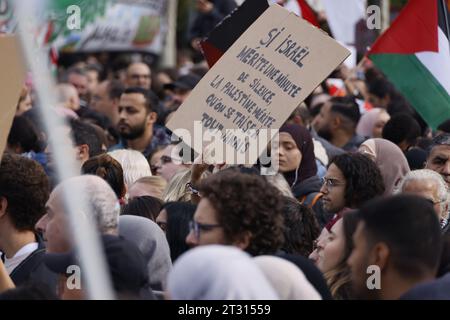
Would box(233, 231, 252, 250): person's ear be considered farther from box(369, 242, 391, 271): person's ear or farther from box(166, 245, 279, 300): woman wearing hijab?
box(166, 245, 279, 300): woman wearing hijab

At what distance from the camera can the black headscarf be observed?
832 cm

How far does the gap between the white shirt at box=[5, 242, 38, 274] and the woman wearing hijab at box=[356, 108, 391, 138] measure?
5700 millimetres

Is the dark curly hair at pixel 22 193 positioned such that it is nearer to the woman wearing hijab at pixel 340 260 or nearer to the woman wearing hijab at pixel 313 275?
the woman wearing hijab at pixel 340 260

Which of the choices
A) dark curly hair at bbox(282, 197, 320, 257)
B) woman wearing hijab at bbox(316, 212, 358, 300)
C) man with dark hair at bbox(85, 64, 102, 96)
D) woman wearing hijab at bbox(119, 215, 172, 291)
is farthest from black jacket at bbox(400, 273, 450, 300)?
man with dark hair at bbox(85, 64, 102, 96)

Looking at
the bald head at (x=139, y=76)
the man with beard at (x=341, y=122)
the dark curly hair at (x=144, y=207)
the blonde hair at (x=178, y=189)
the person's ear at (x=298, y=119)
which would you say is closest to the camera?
the dark curly hair at (x=144, y=207)

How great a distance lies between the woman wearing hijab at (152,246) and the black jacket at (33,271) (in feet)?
1.25

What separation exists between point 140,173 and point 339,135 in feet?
10.8

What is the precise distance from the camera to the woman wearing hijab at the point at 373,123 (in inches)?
440

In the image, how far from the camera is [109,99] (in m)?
13.3

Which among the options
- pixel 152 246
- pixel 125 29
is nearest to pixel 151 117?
pixel 152 246

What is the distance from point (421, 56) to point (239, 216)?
4074 millimetres

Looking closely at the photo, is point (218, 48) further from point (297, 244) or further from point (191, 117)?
point (297, 244)

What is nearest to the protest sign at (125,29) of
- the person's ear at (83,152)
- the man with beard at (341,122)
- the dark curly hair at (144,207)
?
the man with beard at (341,122)

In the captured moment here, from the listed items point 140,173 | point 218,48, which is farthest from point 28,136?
point 218,48
